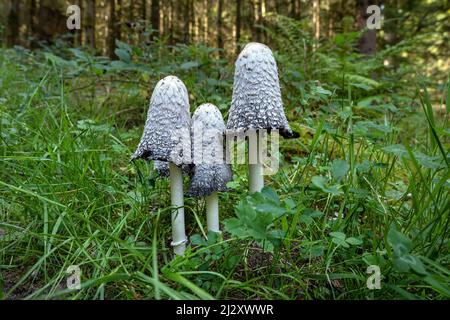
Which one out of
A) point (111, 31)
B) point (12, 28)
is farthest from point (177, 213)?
point (12, 28)

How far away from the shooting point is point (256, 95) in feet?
5.21

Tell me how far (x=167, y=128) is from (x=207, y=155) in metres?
0.22

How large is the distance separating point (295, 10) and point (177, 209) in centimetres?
1158

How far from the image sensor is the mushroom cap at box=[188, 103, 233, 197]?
5.52 ft

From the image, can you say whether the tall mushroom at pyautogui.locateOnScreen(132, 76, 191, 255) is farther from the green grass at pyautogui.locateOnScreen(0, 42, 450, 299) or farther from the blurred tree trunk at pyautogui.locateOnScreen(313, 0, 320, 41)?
the blurred tree trunk at pyautogui.locateOnScreen(313, 0, 320, 41)

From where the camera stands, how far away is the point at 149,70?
3771mm

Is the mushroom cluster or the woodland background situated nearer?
the woodland background

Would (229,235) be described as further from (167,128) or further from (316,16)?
(316,16)

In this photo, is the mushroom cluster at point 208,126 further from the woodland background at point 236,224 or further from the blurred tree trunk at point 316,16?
the blurred tree trunk at point 316,16

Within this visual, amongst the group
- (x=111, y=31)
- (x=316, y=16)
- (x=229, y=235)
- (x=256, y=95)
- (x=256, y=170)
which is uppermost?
(x=316, y=16)

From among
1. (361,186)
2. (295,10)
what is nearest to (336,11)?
(295,10)

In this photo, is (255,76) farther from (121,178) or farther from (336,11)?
(336,11)

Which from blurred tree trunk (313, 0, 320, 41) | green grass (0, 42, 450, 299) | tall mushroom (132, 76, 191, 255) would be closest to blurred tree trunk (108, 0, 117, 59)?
blurred tree trunk (313, 0, 320, 41)
